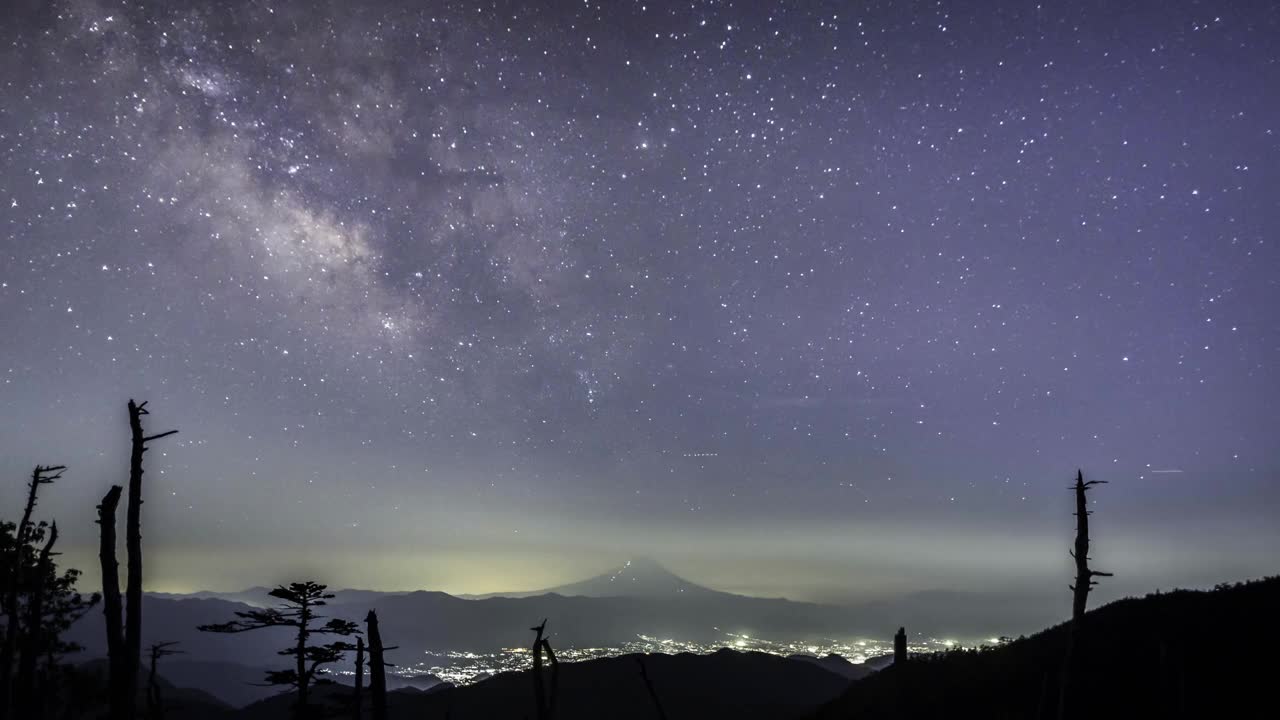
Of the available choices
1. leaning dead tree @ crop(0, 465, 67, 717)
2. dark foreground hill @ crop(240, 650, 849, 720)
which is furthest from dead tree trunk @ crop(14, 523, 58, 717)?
dark foreground hill @ crop(240, 650, 849, 720)

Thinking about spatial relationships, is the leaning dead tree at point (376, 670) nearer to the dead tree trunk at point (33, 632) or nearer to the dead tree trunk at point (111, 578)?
the dead tree trunk at point (111, 578)

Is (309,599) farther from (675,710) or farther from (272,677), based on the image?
(675,710)

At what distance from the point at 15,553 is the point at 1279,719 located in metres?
42.1

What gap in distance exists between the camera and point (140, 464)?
1650 cm

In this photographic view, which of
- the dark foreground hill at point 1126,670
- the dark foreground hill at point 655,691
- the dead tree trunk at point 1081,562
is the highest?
the dead tree trunk at point 1081,562

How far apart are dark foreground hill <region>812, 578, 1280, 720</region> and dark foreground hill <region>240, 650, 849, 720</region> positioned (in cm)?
3787

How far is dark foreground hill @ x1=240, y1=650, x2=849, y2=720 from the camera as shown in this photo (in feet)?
234

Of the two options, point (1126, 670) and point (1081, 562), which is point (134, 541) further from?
point (1126, 670)

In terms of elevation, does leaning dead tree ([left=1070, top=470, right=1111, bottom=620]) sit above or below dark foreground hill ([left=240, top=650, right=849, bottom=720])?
above

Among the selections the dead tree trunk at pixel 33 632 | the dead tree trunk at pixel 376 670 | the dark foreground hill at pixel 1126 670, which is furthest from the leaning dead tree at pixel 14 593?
the dark foreground hill at pixel 1126 670

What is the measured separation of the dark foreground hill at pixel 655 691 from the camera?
71.4 meters

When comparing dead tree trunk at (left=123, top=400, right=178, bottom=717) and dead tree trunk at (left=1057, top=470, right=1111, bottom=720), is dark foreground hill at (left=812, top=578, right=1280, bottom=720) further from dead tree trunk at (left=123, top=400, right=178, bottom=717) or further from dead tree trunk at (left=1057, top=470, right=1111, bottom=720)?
dead tree trunk at (left=123, top=400, right=178, bottom=717)

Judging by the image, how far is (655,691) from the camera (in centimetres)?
7194

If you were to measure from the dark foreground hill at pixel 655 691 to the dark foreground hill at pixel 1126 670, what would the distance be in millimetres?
37869
